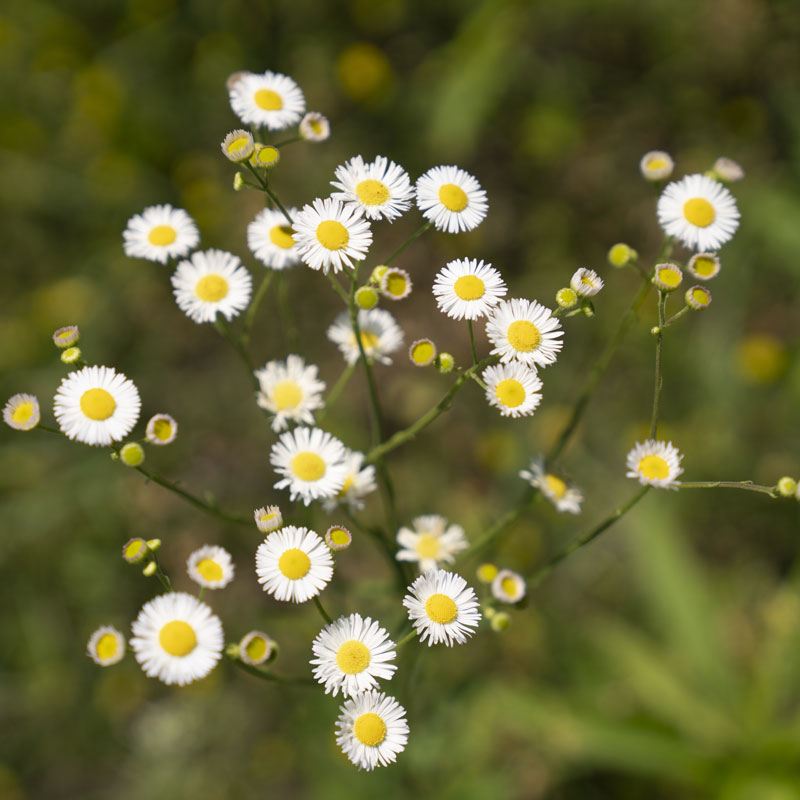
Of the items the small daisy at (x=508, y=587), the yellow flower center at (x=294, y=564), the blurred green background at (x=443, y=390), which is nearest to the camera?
the yellow flower center at (x=294, y=564)

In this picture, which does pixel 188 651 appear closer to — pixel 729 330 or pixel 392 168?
pixel 392 168

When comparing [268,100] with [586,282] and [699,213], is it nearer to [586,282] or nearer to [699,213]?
[586,282]

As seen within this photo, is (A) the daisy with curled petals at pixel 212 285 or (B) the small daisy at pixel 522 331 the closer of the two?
→ (B) the small daisy at pixel 522 331

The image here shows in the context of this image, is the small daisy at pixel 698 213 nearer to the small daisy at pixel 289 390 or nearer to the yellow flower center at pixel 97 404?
the small daisy at pixel 289 390

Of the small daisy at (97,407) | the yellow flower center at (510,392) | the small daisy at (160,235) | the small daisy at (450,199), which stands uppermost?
the small daisy at (450,199)

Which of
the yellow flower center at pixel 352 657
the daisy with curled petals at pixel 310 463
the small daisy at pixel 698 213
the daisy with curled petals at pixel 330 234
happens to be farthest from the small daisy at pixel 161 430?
the small daisy at pixel 698 213

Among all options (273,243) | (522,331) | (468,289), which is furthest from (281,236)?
(522,331)

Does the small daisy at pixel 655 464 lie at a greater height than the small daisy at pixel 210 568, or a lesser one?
greater

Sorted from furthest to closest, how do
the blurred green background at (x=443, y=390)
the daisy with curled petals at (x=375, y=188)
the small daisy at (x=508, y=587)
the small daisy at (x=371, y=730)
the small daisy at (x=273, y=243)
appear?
the blurred green background at (x=443, y=390)
the small daisy at (x=273, y=243)
the small daisy at (x=508, y=587)
the daisy with curled petals at (x=375, y=188)
the small daisy at (x=371, y=730)

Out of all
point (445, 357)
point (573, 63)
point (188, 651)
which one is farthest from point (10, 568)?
point (573, 63)
